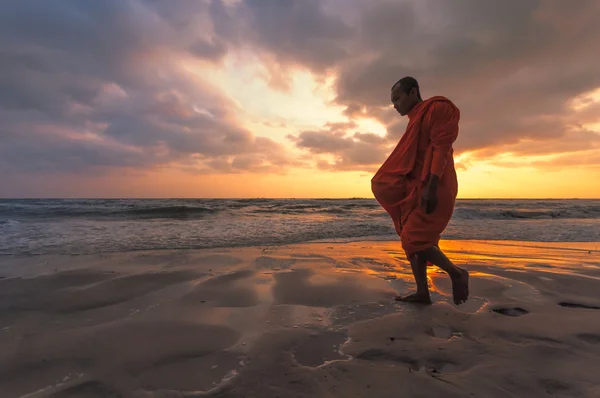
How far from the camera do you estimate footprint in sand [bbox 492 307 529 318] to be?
8.13 feet

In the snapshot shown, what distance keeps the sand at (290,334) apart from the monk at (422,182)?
1.23 feet

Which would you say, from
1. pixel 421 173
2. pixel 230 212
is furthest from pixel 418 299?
pixel 230 212

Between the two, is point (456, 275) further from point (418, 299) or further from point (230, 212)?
point (230, 212)

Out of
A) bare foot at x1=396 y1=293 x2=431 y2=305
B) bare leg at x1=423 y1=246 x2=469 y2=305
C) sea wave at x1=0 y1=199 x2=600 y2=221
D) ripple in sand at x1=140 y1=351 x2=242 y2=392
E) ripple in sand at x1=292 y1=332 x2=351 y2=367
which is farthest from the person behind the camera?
sea wave at x1=0 y1=199 x2=600 y2=221

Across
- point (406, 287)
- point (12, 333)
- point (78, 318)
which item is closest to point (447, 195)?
point (406, 287)

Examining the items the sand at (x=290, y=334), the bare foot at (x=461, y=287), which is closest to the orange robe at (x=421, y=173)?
the bare foot at (x=461, y=287)

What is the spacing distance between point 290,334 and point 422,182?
58.8 inches

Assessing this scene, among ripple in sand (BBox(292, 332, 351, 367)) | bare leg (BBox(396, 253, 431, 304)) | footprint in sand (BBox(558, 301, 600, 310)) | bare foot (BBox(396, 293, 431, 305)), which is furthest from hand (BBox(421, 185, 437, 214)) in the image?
footprint in sand (BBox(558, 301, 600, 310))

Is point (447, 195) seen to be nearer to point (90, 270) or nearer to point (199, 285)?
point (199, 285)

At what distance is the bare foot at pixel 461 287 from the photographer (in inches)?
102

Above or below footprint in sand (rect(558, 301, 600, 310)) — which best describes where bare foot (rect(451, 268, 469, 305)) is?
above

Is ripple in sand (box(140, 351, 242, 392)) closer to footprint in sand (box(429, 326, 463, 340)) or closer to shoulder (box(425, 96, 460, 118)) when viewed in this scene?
footprint in sand (box(429, 326, 463, 340))

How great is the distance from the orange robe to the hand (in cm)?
6

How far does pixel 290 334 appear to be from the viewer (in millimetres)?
2094
